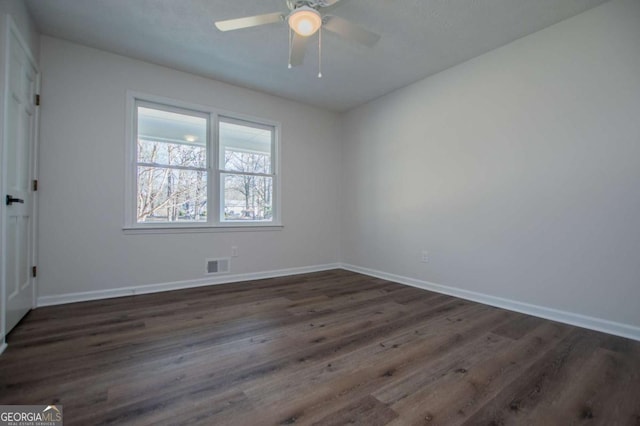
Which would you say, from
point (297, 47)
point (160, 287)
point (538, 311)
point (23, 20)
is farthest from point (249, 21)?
point (538, 311)

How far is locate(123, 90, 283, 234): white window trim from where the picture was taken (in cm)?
328

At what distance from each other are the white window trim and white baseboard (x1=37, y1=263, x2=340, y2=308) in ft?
2.07

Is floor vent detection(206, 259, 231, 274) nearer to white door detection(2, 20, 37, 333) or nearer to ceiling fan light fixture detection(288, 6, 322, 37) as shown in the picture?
white door detection(2, 20, 37, 333)

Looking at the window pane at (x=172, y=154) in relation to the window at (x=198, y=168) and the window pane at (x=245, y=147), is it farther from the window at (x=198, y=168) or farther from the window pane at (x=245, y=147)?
the window pane at (x=245, y=147)

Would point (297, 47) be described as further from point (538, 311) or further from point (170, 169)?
point (538, 311)

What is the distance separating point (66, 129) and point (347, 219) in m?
3.75

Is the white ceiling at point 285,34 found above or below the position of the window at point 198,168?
above

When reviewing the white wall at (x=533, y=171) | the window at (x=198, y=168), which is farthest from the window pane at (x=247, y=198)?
the white wall at (x=533, y=171)

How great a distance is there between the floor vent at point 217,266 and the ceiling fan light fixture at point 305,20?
9.50 feet

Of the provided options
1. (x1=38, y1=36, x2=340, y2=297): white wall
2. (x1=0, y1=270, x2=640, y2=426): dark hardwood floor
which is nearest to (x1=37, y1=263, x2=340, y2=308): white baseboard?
(x1=38, y1=36, x2=340, y2=297): white wall

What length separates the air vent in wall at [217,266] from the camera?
379cm

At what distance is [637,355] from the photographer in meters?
1.94

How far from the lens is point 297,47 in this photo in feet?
7.68

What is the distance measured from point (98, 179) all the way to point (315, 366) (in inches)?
118
